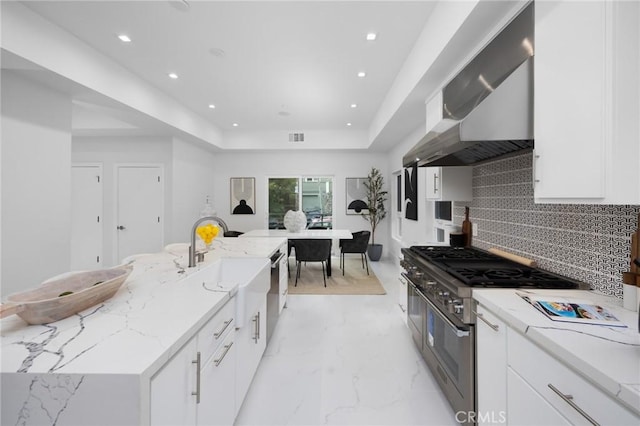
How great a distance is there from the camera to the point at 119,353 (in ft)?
2.61

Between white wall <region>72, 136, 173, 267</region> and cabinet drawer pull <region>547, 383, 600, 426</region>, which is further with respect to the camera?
white wall <region>72, 136, 173, 267</region>

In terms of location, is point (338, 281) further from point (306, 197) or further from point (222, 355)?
point (222, 355)

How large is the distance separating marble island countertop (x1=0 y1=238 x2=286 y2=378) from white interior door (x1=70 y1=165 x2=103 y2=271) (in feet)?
15.4

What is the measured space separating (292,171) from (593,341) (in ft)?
20.6

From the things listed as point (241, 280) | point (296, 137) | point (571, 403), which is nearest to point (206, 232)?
point (241, 280)

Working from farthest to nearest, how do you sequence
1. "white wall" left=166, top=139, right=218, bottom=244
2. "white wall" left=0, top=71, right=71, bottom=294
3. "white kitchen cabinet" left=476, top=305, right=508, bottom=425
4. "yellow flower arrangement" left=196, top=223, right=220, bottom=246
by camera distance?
"white wall" left=166, top=139, right=218, bottom=244, "white wall" left=0, top=71, right=71, bottom=294, "yellow flower arrangement" left=196, top=223, right=220, bottom=246, "white kitchen cabinet" left=476, top=305, right=508, bottom=425

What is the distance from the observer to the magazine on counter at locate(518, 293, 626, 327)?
1.02 m

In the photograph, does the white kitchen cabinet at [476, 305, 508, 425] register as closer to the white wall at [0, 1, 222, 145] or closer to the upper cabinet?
the upper cabinet

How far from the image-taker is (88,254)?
16.5ft

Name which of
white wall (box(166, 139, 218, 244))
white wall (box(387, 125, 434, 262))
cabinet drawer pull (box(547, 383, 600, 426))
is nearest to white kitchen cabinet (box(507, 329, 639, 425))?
cabinet drawer pull (box(547, 383, 600, 426))

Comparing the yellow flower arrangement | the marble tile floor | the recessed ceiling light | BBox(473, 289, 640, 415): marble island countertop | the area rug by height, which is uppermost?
the recessed ceiling light

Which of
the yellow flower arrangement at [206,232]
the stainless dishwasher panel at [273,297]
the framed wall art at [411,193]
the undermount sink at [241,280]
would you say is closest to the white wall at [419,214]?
the framed wall art at [411,193]

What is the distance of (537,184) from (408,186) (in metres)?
3.64

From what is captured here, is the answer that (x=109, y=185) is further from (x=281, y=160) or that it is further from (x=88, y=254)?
(x=281, y=160)
